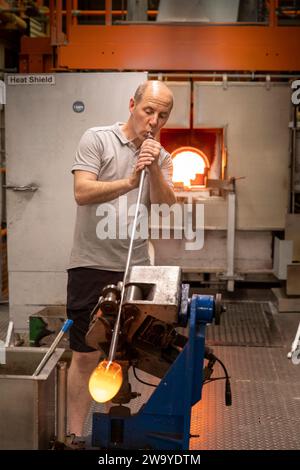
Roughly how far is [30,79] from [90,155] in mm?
2068

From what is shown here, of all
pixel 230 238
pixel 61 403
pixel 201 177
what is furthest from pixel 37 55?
pixel 61 403

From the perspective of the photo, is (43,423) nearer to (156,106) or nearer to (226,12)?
(156,106)

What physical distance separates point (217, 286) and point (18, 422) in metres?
3.75

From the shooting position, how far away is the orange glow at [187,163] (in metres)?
5.10

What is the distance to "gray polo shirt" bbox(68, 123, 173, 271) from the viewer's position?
2463 millimetres

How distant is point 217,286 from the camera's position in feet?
18.0

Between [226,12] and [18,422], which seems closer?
[18,422]

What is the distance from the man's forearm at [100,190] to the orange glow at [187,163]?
108 inches

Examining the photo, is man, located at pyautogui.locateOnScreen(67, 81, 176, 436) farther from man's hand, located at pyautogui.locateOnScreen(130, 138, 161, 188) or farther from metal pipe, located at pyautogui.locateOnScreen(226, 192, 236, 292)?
metal pipe, located at pyautogui.locateOnScreen(226, 192, 236, 292)

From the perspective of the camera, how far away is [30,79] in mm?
4297

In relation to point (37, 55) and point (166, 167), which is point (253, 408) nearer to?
point (166, 167)

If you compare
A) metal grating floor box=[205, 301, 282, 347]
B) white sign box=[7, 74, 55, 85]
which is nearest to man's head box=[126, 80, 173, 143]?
white sign box=[7, 74, 55, 85]

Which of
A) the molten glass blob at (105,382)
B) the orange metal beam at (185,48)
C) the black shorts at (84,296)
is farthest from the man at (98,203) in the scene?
the orange metal beam at (185,48)
